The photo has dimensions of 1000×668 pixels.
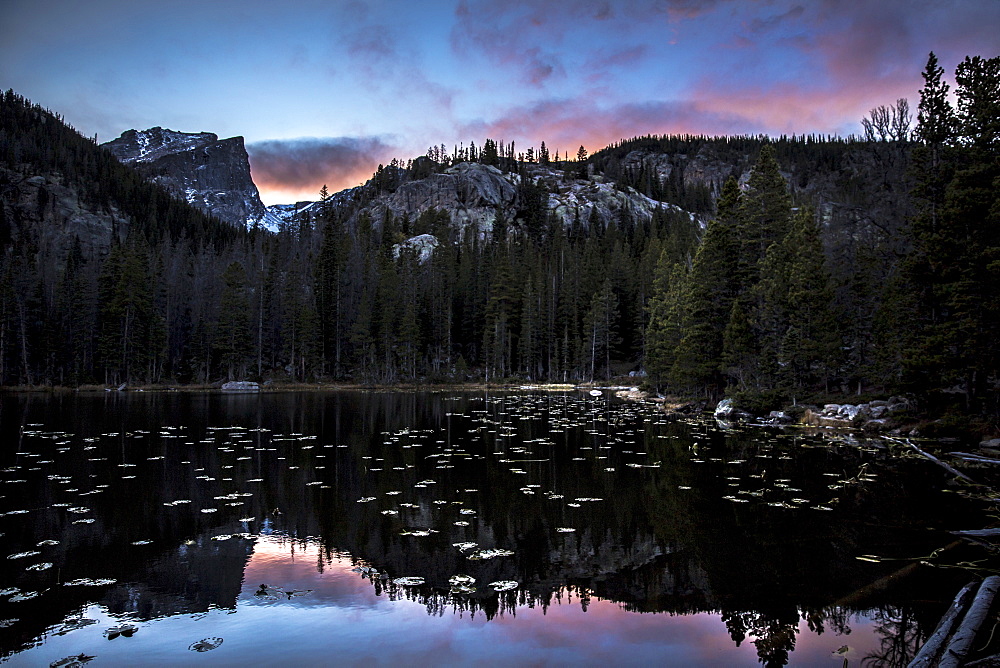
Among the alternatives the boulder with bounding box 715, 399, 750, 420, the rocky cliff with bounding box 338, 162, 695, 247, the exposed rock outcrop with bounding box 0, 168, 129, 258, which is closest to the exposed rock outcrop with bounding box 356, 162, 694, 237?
the rocky cliff with bounding box 338, 162, 695, 247

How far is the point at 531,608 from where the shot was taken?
811 centimetres

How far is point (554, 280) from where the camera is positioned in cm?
9012

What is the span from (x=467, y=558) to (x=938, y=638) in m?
6.68

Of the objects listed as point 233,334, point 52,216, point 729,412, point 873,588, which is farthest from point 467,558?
point 52,216

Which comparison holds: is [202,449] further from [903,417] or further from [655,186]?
[655,186]

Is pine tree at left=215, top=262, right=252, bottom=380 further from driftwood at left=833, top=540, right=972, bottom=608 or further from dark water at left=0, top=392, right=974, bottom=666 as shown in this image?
driftwood at left=833, top=540, right=972, bottom=608

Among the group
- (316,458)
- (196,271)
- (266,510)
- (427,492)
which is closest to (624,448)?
(427,492)

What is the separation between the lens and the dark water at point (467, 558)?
701 cm

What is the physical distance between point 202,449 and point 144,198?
163 m

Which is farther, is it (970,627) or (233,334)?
(233,334)

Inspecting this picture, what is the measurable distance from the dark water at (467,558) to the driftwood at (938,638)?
56cm

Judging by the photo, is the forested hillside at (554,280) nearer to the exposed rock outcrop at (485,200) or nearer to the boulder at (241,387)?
the exposed rock outcrop at (485,200)

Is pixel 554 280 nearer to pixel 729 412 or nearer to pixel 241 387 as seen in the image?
pixel 241 387

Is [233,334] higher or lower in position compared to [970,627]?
higher
